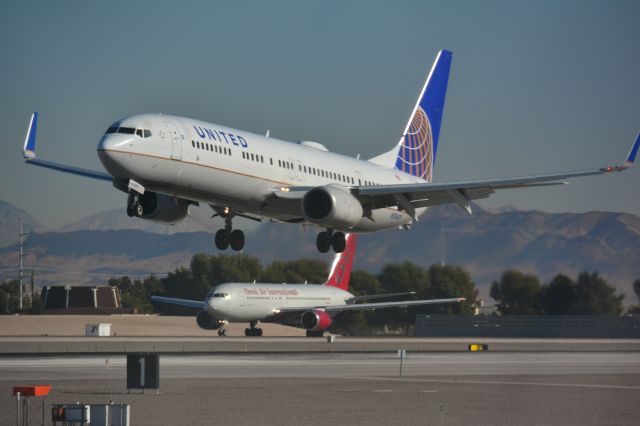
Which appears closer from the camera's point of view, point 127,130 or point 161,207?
point 127,130

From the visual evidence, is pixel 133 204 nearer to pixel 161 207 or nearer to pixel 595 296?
pixel 161 207

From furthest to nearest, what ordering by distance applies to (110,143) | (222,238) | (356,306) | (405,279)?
(356,306)
(405,279)
(222,238)
(110,143)

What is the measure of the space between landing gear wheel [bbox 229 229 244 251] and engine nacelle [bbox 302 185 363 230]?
4844 mm

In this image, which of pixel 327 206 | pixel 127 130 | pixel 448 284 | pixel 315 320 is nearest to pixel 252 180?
pixel 327 206

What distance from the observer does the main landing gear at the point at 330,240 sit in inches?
2247

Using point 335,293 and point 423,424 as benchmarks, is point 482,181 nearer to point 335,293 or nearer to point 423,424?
point 423,424

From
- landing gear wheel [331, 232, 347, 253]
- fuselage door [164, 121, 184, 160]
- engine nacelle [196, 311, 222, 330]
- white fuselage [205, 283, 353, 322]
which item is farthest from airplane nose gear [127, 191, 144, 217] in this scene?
engine nacelle [196, 311, 222, 330]

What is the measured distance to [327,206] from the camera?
53125 millimetres

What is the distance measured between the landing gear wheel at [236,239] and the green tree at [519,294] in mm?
49438

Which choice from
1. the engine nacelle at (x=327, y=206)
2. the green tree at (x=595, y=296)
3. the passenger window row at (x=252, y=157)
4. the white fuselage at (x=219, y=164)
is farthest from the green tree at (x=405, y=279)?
the passenger window row at (x=252, y=157)

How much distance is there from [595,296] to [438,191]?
139 feet

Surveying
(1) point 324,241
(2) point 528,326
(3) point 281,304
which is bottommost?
(2) point 528,326

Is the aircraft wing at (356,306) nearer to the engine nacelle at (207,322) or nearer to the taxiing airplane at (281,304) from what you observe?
the taxiing airplane at (281,304)

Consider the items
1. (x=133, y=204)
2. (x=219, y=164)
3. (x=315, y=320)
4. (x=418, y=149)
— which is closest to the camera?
(x=219, y=164)
